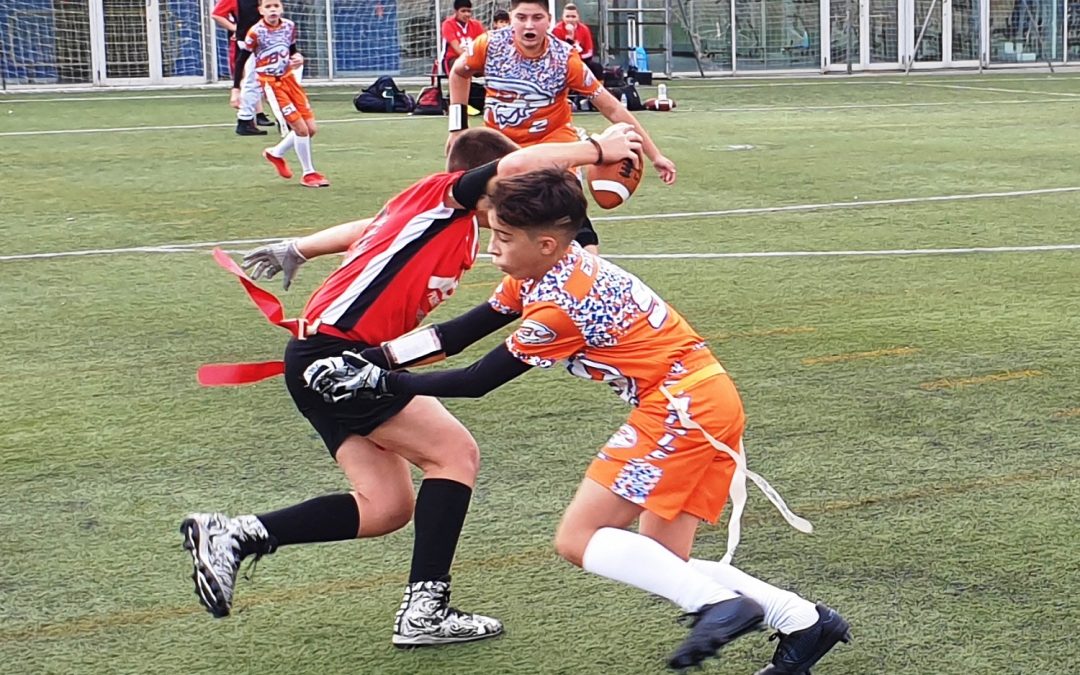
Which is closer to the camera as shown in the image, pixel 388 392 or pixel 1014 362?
pixel 388 392

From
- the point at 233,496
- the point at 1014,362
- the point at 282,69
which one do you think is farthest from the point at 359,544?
the point at 282,69

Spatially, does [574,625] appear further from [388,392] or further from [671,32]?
[671,32]

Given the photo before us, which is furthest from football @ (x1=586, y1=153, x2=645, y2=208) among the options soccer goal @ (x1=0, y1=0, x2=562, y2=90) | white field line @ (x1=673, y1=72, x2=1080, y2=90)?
soccer goal @ (x1=0, y1=0, x2=562, y2=90)

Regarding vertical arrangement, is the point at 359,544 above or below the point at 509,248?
below

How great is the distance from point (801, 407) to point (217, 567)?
3313mm

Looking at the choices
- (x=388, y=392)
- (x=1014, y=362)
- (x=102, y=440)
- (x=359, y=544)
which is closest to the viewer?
(x=388, y=392)

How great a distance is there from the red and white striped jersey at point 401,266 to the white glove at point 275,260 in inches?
18.1

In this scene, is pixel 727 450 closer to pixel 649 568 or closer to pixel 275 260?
pixel 649 568

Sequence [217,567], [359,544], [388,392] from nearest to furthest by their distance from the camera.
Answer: [388,392], [217,567], [359,544]

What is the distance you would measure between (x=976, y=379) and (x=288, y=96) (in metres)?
10.4

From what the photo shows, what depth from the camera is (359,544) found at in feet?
17.6

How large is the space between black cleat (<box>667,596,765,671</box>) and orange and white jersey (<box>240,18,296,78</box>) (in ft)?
44.0

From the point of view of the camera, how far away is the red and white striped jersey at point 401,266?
4.46 meters

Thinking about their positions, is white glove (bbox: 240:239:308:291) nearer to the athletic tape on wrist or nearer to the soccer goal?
the athletic tape on wrist
